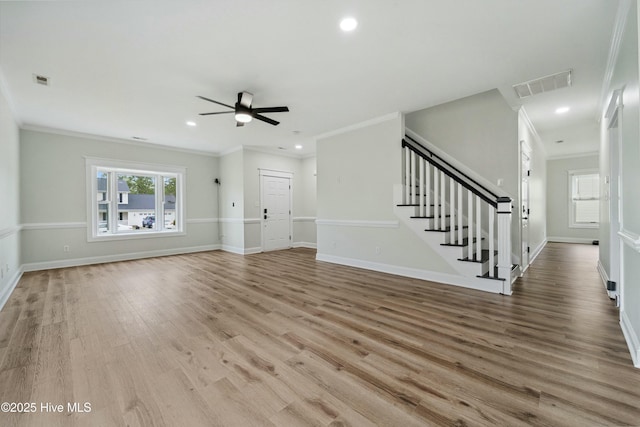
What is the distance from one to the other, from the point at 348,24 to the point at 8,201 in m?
5.06

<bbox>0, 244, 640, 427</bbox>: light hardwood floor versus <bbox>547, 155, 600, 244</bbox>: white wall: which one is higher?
<bbox>547, 155, 600, 244</bbox>: white wall

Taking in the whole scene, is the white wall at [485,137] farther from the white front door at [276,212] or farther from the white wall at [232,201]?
the white wall at [232,201]

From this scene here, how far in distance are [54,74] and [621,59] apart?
19.4ft

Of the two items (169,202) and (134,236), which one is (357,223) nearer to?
(169,202)

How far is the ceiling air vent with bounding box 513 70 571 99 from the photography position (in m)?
3.32

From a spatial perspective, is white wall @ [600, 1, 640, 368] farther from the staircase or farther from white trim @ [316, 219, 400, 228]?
white trim @ [316, 219, 400, 228]

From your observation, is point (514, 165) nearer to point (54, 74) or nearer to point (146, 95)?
point (146, 95)

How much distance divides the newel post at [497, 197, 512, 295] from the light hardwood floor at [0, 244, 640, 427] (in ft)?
0.86

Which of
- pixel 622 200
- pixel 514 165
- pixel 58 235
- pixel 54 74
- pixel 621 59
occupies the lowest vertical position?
pixel 58 235

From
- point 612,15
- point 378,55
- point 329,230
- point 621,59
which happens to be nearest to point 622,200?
point 621,59

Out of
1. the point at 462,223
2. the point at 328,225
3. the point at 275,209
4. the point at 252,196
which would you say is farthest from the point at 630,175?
the point at 275,209

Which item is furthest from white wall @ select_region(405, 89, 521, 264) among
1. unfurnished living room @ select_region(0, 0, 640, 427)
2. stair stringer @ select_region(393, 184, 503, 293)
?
stair stringer @ select_region(393, 184, 503, 293)

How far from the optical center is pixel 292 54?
112 inches

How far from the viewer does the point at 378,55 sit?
287 centimetres
